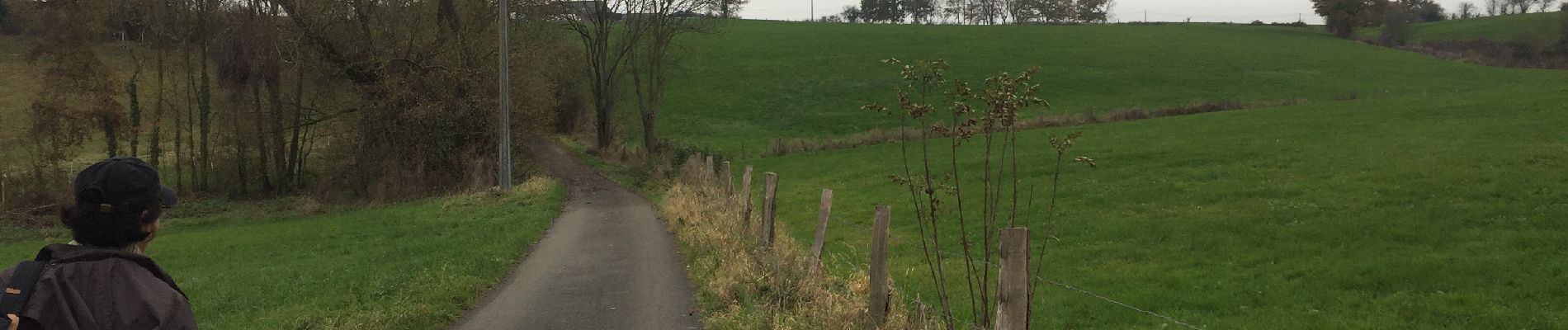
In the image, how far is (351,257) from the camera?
571 inches

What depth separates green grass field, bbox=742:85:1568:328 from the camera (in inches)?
394

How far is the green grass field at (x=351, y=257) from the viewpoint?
29.4 feet

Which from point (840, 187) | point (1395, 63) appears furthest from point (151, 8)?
point (1395, 63)

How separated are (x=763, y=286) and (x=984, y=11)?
104 meters

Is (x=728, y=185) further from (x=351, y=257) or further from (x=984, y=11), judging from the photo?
(x=984, y=11)

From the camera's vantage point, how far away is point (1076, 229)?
645 inches

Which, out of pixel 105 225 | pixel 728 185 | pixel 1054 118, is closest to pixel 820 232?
pixel 105 225

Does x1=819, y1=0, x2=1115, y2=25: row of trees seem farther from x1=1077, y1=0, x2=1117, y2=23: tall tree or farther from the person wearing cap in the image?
the person wearing cap

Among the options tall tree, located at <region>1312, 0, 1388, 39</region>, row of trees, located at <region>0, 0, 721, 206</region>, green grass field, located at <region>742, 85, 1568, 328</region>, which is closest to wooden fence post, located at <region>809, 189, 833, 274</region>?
green grass field, located at <region>742, 85, 1568, 328</region>

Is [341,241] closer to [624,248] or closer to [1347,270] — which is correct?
[624,248]

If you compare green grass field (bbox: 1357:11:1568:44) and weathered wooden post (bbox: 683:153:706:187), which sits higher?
green grass field (bbox: 1357:11:1568:44)

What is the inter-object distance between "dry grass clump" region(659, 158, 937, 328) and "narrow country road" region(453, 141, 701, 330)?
11.6 inches

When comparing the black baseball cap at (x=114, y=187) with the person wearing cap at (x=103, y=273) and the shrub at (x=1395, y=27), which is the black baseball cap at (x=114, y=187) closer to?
the person wearing cap at (x=103, y=273)

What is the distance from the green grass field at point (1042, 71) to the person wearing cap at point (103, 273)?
40099 millimetres
